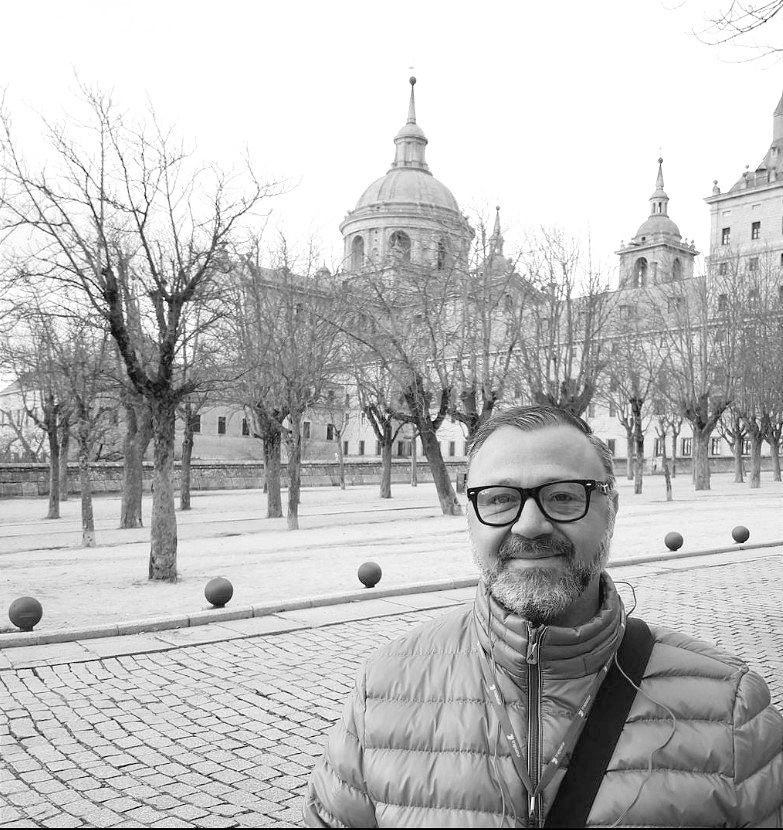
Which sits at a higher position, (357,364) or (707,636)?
(357,364)

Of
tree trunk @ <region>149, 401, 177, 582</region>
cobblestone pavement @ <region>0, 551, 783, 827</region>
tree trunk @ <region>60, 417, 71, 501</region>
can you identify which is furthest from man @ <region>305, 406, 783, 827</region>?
tree trunk @ <region>60, 417, 71, 501</region>

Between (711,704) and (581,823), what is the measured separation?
421 millimetres

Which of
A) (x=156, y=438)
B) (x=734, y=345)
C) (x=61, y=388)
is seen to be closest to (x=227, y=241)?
(x=156, y=438)

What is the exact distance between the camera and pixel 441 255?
92.1 ft

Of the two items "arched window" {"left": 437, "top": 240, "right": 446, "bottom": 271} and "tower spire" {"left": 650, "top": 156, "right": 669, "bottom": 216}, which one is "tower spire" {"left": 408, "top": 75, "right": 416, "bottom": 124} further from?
"arched window" {"left": 437, "top": 240, "right": 446, "bottom": 271}

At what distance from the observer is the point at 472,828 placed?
6.81 feet

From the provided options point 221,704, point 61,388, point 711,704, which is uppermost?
point 61,388

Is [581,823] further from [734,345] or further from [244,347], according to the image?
[734,345]

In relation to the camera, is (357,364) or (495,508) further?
(357,364)

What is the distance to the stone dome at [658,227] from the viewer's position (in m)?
97.4

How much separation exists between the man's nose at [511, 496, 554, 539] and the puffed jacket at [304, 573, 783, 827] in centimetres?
20

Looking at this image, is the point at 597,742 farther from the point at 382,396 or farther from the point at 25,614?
the point at 382,396

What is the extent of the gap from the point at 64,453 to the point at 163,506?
23212 mm

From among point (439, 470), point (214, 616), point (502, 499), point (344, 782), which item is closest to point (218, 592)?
point (214, 616)
